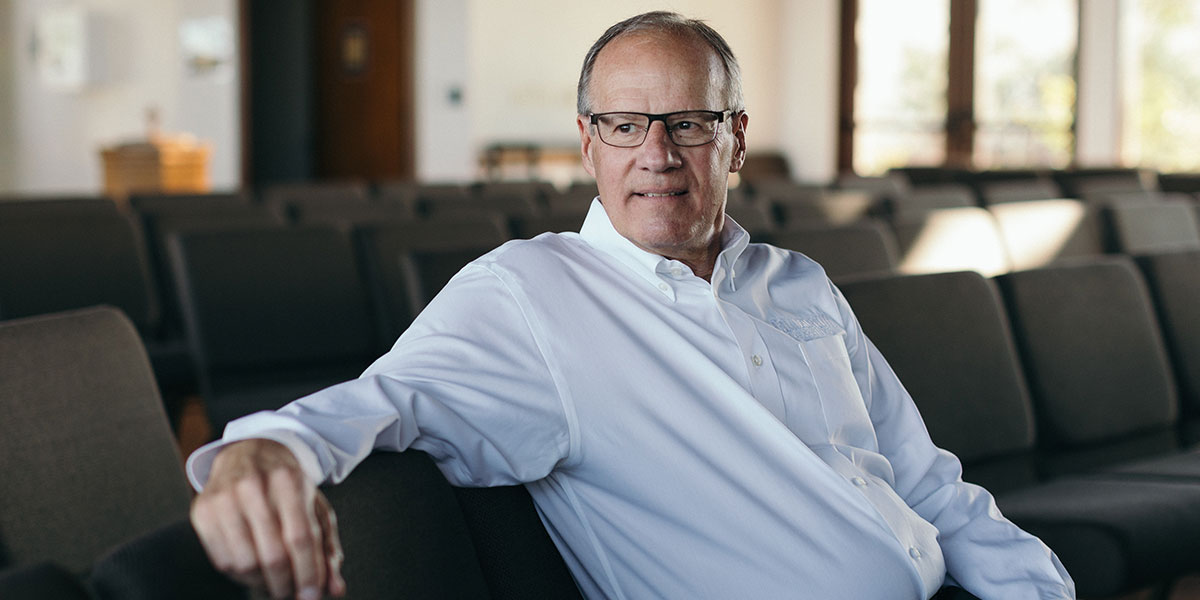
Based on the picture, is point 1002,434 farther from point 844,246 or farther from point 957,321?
point 844,246

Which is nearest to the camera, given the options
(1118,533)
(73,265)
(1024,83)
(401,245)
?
(1118,533)

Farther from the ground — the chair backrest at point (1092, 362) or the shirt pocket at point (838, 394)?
the shirt pocket at point (838, 394)

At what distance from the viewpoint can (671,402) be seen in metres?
1.39

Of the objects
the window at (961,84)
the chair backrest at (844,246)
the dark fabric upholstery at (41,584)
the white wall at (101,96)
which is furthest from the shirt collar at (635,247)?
the window at (961,84)

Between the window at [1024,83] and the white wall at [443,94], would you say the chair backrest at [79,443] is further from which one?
the window at [1024,83]

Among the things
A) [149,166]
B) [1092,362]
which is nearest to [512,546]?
[1092,362]

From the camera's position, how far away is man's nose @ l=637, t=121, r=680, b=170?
150 centimetres

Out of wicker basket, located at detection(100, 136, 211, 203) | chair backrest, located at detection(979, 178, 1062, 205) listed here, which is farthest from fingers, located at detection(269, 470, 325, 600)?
wicker basket, located at detection(100, 136, 211, 203)

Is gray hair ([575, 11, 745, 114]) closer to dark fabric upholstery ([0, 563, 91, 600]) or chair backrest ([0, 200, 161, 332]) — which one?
dark fabric upholstery ([0, 563, 91, 600])

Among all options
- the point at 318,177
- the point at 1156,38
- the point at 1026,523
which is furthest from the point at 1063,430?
the point at 318,177

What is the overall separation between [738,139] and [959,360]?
0.86 m

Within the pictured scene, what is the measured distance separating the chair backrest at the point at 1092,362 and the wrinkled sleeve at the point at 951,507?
36.7 inches

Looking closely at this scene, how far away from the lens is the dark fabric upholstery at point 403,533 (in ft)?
3.69

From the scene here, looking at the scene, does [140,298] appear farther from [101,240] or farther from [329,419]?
[329,419]
